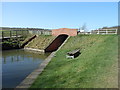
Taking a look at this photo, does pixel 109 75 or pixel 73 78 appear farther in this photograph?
pixel 73 78

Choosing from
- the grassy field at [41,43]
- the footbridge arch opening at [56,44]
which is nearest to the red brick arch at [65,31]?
the footbridge arch opening at [56,44]

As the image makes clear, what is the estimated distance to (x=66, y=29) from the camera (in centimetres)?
2939

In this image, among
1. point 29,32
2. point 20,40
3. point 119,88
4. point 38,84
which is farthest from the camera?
point 29,32

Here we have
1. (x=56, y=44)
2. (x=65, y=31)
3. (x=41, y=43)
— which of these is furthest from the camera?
(x=65, y=31)

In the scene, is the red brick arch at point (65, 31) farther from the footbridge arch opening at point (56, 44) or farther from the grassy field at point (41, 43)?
the grassy field at point (41, 43)

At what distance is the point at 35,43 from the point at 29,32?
9240 millimetres

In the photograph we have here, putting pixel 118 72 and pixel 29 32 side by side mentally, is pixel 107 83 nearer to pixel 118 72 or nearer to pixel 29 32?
pixel 118 72

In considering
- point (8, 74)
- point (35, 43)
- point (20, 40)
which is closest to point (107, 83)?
point (8, 74)

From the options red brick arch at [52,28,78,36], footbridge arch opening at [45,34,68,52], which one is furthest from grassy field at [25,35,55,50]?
red brick arch at [52,28,78,36]

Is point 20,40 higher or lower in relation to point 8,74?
higher

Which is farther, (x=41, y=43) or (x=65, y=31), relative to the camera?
(x=65, y=31)

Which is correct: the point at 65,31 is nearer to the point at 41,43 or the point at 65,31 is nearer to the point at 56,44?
the point at 56,44

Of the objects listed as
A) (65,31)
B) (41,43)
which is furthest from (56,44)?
(65,31)

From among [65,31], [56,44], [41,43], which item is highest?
[65,31]
